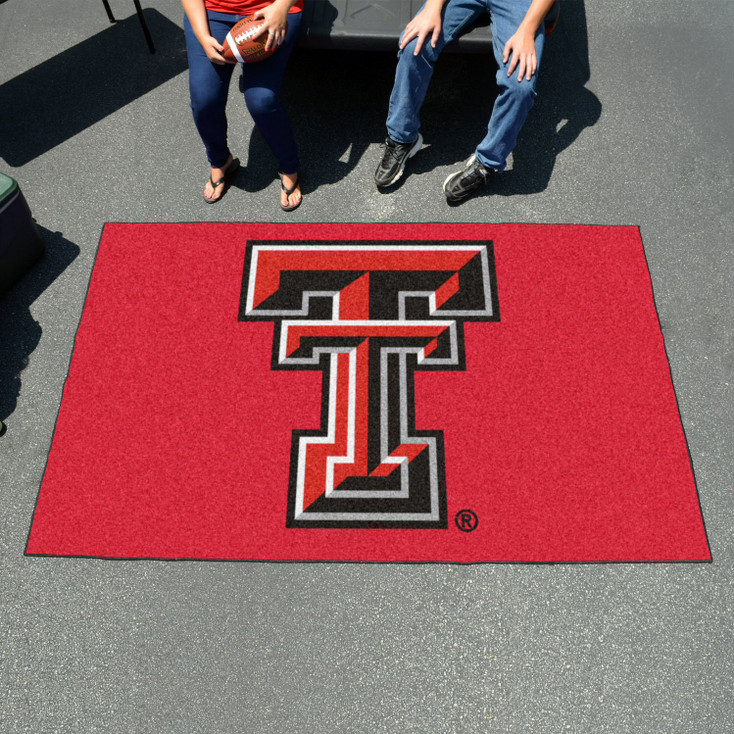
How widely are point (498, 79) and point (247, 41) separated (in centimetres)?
78

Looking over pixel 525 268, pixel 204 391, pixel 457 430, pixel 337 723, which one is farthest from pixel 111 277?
pixel 337 723

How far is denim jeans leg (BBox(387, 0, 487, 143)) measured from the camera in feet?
6.35

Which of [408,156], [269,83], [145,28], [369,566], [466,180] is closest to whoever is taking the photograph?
[369,566]

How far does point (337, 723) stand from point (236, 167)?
5.91 feet

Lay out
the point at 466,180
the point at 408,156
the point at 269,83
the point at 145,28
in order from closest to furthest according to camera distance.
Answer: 1. the point at 269,83
2. the point at 466,180
3. the point at 408,156
4. the point at 145,28

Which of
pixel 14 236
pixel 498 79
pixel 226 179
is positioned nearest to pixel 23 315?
pixel 14 236

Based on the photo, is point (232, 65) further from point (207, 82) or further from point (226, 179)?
point (226, 179)

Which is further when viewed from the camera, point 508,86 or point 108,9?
point 108,9

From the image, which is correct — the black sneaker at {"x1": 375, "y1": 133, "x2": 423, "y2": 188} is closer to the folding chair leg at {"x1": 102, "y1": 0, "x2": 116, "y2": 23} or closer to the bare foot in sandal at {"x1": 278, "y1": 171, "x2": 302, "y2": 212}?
the bare foot in sandal at {"x1": 278, "y1": 171, "x2": 302, "y2": 212}

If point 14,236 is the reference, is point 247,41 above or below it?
above

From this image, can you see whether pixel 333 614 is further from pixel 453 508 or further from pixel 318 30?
pixel 318 30

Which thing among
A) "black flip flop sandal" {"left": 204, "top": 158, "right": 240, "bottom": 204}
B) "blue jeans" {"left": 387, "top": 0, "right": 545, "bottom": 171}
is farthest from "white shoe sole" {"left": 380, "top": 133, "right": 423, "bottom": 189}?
"black flip flop sandal" {"left": 204, "top": 158, "right": 240, "bottom": 204}

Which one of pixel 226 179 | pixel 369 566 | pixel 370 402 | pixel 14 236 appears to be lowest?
pixel 369 566

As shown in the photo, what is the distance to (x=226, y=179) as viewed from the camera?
85.6 inches
